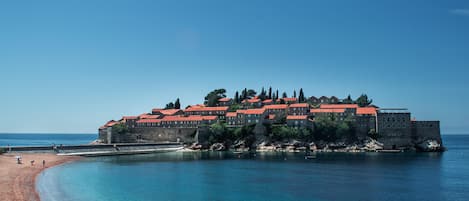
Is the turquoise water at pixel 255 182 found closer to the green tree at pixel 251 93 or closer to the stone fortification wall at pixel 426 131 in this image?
the stone fortification wall at pixel 426 131

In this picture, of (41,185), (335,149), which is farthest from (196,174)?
(335,149)

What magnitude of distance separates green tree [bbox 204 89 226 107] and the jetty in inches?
1208

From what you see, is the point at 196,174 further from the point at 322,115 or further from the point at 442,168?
the point at 322,115

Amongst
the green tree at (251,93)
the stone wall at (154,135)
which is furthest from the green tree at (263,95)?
the stone wall at (154,135)

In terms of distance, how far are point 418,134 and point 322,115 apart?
23.6m

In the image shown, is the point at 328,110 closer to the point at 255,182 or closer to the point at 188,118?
the point at 188,118

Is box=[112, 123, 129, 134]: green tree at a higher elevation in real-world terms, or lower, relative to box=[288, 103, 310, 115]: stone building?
lower

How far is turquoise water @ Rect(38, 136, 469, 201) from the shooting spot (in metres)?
37.3

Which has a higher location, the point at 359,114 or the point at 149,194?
the point at 359,114

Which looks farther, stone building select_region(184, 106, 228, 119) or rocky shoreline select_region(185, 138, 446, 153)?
stone building select_region(184, 106, 228, 119)

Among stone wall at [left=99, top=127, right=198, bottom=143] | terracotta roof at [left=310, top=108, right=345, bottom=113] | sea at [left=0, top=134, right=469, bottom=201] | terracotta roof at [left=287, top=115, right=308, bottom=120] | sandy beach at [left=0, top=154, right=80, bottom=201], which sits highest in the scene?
terracotta roof at [left=310, top=108, right=345, bottom=113]

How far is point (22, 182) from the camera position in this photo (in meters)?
41.4

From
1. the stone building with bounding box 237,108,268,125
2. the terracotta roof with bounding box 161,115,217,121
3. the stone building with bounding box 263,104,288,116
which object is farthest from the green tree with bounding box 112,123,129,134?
the stone building with bounding box 263,104,288,116

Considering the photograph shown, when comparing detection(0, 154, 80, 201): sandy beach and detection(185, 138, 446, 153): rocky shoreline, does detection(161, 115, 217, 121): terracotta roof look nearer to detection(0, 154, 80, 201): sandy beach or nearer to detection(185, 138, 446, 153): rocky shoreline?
detection(185, 138, 446, 153): rocky shoreline
